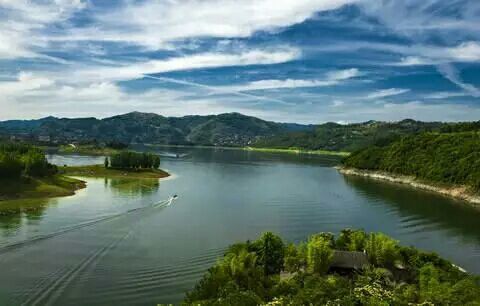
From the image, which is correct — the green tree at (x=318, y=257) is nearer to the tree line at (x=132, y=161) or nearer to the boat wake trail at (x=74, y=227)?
the boat wake trail at (x=74, y=227)

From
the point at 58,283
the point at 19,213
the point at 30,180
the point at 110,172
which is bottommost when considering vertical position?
the point at 58,283

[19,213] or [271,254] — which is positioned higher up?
[271,254]

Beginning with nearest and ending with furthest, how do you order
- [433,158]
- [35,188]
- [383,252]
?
1. [383,252]
2. [35,188]
3. [433,158]

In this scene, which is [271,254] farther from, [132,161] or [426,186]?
[132,161]

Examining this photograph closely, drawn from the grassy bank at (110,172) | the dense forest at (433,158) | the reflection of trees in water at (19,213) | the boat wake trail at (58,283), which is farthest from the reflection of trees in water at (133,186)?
the dense forest at (433,158)

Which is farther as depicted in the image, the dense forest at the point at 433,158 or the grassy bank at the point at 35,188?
the dense forest at the point at 433,158

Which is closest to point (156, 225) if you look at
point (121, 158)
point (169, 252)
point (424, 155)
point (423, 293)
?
point (169, 252)

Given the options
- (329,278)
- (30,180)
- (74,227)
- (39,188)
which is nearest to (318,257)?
(329,278)
